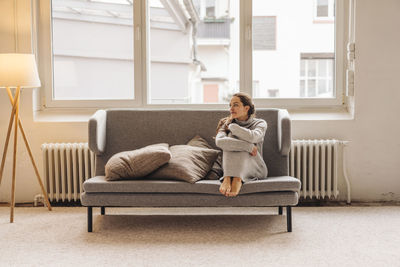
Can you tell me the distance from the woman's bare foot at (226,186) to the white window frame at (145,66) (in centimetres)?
128

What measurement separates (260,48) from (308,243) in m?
1.99

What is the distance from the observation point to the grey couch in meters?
3.41

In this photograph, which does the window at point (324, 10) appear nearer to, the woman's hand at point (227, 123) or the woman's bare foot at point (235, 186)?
the woman's hand at point (227, 123)

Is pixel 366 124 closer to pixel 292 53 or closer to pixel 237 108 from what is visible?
pixel 292 53

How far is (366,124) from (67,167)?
2.58 meters

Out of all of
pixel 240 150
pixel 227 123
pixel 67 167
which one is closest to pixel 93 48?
pixel 67 167

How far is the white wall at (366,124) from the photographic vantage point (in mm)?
4305

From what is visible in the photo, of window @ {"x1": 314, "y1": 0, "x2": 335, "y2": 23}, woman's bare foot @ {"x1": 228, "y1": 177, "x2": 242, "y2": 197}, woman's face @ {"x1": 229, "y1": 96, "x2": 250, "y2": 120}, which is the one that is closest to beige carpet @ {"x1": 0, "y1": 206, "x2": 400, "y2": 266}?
woman's bare foot @ {"x1": 228, "y1": 177, "x2": 242, "y2": 197}

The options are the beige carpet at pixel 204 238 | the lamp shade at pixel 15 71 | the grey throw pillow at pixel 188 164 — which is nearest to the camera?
the beige carpet at pixel 204 238

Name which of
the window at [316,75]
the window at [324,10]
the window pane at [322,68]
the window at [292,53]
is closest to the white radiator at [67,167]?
the window at [292,53]

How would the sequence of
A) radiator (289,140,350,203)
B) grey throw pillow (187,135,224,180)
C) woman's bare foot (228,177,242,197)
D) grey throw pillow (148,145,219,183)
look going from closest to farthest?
woman's bare foot (228,177,242,197)
grey throw pillow (148,145,219,183)
grey throw pillow (187,135,224,180)
radiator (289,140,350,203)

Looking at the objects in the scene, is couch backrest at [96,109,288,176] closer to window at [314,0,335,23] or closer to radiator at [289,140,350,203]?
radiator at [289,140,350,203]

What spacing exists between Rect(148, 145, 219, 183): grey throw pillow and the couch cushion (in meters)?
0.06

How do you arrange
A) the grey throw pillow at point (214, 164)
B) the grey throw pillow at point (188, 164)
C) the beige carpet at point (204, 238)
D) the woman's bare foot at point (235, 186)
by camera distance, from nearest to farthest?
the beige carpet at point (204, 238), the woman's bare foot at point (235, 186), the grey throw pillow at point (188, 164), the grey throw pillow at point (214, 164)
